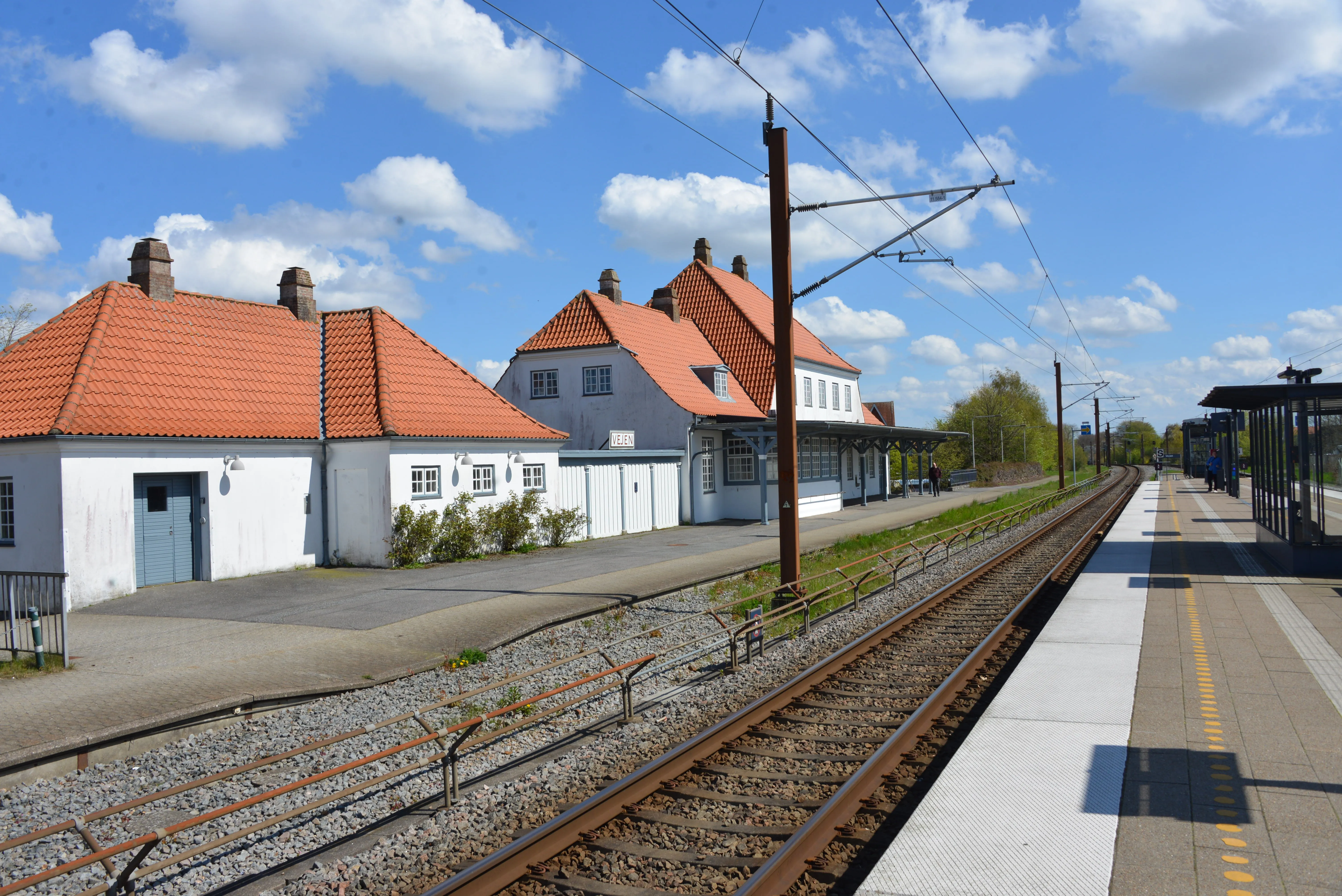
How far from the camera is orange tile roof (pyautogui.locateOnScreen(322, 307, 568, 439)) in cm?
1953

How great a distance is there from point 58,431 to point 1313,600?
60.5 feet

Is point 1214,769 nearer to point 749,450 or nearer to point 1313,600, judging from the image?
point 1313,600

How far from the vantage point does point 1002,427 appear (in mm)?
81750

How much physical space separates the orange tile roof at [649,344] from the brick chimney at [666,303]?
3.82 feet

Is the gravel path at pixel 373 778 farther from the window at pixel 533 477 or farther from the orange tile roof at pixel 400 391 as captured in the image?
the window at pixel 533 477

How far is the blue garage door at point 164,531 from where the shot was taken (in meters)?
15.8

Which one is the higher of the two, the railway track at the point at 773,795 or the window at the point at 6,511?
the window at the point at 6,511

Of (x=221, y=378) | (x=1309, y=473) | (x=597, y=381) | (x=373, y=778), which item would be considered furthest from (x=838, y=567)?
(x=597, y=381)

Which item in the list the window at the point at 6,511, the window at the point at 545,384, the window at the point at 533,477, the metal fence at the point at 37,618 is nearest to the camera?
the metal fence at the point at 37,618

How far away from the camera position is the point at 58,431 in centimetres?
1413

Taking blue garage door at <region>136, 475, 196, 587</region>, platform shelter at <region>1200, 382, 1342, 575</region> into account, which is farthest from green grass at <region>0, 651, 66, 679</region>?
platform shelter at <region>1200, 382, 1342, 575</region>

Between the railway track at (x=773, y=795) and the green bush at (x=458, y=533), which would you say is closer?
the railway track at (x=773, y=795)

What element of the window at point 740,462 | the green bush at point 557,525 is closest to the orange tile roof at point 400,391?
the green bush at point 557,525

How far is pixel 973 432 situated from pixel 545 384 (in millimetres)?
62289
